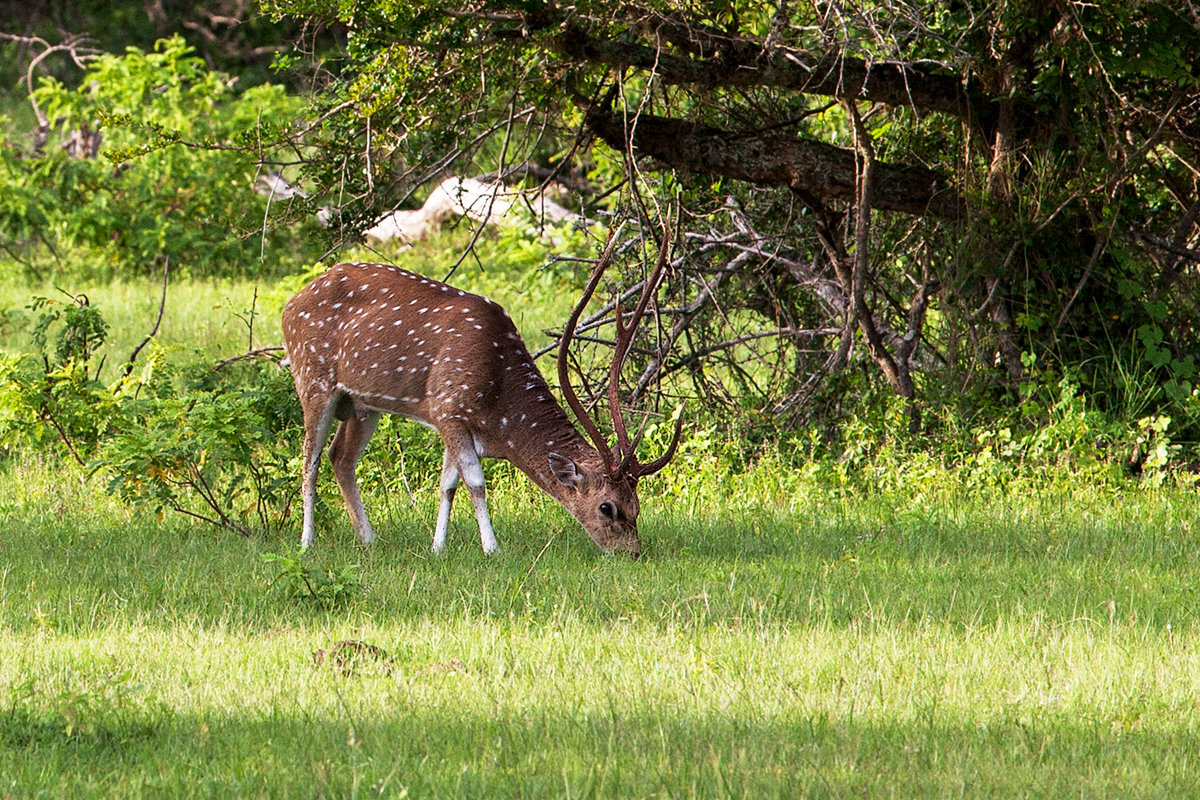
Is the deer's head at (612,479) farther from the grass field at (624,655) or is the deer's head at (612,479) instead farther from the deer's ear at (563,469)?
the grass field at (624,655)

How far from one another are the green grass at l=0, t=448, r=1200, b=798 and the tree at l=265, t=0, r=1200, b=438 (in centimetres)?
207

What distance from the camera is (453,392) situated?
876cm

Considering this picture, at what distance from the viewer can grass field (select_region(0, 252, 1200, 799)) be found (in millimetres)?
4863

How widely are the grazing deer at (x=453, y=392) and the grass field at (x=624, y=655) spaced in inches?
12.1

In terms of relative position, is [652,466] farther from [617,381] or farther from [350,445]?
[350,445]

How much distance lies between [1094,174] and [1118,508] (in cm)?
214

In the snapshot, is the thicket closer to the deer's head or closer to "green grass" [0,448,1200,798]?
the deer's head

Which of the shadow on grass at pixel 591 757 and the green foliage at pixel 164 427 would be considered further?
the green foliage at pixel 164 427

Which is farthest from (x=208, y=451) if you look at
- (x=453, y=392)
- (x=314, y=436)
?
(x=453, y=392)

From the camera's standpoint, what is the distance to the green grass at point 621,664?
15.9 ft

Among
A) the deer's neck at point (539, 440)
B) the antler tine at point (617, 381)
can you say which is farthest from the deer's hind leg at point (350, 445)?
the antler tine at point (617, 381)

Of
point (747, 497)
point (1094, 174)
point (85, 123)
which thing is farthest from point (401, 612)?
point (85, 123)

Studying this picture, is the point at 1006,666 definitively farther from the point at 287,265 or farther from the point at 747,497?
the point at 287,265

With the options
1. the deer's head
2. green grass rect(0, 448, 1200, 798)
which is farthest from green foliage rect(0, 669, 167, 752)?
the deer's head
